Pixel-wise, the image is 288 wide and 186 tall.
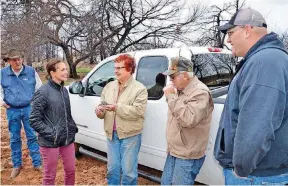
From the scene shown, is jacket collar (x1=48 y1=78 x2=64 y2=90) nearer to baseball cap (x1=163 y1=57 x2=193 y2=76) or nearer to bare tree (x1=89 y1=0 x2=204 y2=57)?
baseball cap (x1=163 y1=57 x2=193 y2=76)

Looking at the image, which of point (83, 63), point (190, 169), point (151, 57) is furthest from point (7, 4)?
point (190, 169)

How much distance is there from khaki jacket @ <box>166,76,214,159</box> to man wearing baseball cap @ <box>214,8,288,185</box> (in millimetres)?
672

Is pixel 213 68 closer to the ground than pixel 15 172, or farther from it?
farther from it

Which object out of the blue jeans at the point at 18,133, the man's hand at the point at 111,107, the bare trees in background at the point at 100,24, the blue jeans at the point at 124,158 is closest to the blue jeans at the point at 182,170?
the blue jeans at the point at 124,158

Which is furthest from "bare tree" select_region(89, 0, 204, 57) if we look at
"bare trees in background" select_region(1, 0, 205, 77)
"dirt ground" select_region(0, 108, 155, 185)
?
"dirt ground" select_region(0, 108, 155, 185)

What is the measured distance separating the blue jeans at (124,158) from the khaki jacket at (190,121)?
2.00 feet

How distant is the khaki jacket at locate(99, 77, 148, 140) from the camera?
3.09 metres

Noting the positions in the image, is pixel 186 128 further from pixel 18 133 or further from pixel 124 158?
pixel 18 133

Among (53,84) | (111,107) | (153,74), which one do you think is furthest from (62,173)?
(153,74)

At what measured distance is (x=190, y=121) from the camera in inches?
95.3

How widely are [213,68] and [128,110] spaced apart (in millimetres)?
1182

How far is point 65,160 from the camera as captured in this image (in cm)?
333

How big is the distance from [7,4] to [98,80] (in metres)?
19.4

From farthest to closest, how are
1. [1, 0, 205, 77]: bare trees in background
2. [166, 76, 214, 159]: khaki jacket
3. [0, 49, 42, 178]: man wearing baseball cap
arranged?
[1, 0, 205, 77]: bare trees in background, [0, 49, 42, 178]: man wearing baseball cap, [166, 76, 214, 159]: khaki jacket
